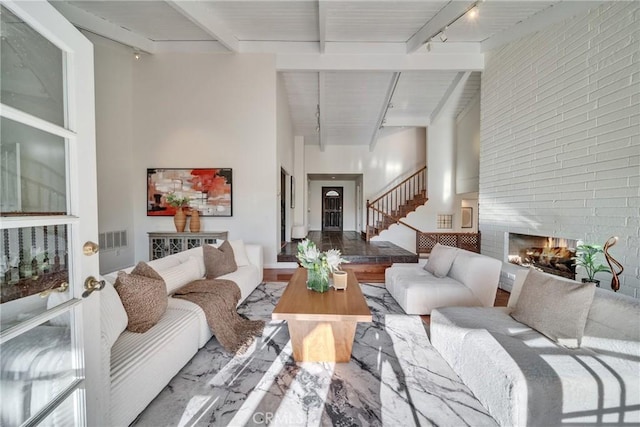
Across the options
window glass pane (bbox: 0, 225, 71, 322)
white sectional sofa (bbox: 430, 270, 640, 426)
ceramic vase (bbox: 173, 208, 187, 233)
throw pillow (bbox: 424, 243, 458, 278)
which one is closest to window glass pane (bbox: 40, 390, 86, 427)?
window glass pane (bbox: 0, 225, 71, 322)

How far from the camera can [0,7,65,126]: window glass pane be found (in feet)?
3.13

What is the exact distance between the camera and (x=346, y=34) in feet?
15.9

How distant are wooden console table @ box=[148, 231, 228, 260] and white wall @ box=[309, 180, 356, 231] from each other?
6.93 m

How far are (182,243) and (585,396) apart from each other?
219 inches

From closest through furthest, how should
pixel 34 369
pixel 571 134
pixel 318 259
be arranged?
pixel 34 369 → pixel 318 259 → pixel 571 134

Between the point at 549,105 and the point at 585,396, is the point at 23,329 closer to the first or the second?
the point at 585,396

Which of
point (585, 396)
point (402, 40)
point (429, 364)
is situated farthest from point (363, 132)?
point (585, 396)

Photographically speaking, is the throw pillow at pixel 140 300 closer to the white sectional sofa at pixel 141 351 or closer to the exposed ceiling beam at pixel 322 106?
the white sectional sofa at pixel 141 351

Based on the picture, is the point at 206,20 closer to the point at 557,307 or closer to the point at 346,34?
the point at 346,34

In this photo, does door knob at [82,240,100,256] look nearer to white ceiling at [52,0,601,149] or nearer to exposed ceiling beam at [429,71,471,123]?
white ceiling at [52,0,601,149]

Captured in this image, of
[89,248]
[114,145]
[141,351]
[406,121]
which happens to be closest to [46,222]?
[89,248]

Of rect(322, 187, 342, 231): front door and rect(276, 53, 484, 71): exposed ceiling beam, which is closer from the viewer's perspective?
rect(276, 53, 484, 71): exposed ceiling beam

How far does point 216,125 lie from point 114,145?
6.23 ft

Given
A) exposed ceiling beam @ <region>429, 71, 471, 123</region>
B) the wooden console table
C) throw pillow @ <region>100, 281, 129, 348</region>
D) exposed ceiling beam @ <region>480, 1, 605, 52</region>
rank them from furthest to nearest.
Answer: exposed ceiling beam @ <region>429, 71, 471, 123</region> < the wooden console table < exposed ceiling beam @ <region>480, 1, 605, 52</region> < throw pillow @ <region>100, 281, 129, 348</region>
